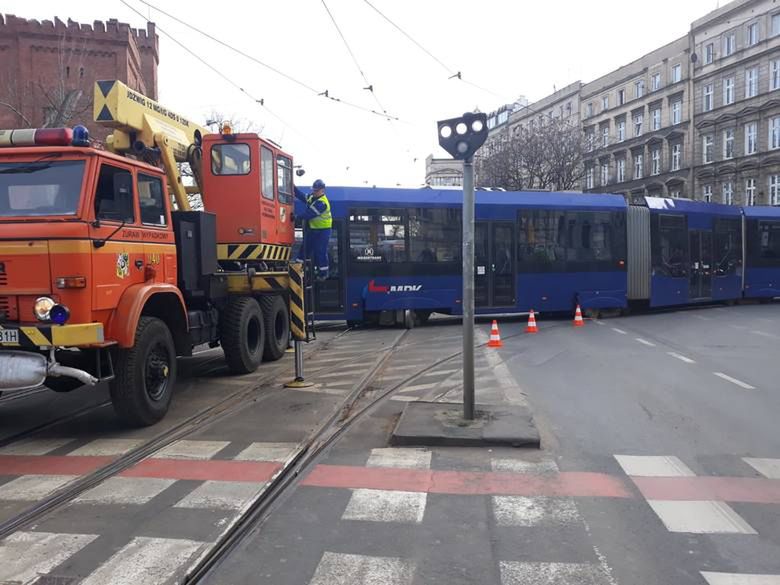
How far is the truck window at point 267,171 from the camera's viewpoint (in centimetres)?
1022

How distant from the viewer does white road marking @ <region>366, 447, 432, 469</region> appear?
5.63 meters

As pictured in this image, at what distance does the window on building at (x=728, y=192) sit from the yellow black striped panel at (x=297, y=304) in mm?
48204

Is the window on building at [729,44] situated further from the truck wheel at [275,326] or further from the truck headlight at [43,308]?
the truck headlight at [43,308]

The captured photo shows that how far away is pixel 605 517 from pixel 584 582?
1004 mm

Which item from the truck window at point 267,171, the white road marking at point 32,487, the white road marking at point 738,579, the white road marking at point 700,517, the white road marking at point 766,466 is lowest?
the white road marking at point 766,466

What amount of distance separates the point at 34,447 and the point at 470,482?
4.24 meters

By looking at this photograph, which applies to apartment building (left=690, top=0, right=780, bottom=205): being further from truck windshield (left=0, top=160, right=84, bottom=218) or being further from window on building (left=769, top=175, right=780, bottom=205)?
truck windshield (left=0, top=160, right=84, bottom=218)

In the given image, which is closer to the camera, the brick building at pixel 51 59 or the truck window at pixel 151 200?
the truck window at pixel 151 200

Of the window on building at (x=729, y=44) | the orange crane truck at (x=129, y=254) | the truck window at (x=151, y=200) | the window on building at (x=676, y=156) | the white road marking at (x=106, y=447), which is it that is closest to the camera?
the orange crane truck at (x=129, y=254)

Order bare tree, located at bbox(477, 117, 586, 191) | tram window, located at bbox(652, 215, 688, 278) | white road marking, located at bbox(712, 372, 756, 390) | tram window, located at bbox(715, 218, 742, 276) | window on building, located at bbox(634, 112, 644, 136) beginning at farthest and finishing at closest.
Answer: window on building, located at bbox(634, 112, 644, 136)
bare tree, located at bbox(477, 117, 586, 191)
tram window, located at bbox(715, 218, 742, 276)
tram window, located at bbox(652, 215, 688, 278)
white road marking, located at bbox(712, 372, 756, 390)

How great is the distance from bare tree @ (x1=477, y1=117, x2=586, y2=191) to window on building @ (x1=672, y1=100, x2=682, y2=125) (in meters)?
16.6

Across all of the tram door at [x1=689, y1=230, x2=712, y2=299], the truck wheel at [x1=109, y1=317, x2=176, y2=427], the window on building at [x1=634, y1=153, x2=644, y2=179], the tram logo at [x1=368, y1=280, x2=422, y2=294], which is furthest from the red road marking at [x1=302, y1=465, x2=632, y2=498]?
the window on building at [x1=634, y1=153, x2=644, y2=179]

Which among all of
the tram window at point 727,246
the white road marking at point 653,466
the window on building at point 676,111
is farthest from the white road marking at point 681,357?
the window on building at point 676,111

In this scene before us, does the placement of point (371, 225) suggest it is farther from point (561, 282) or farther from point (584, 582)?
point (584, 582)
